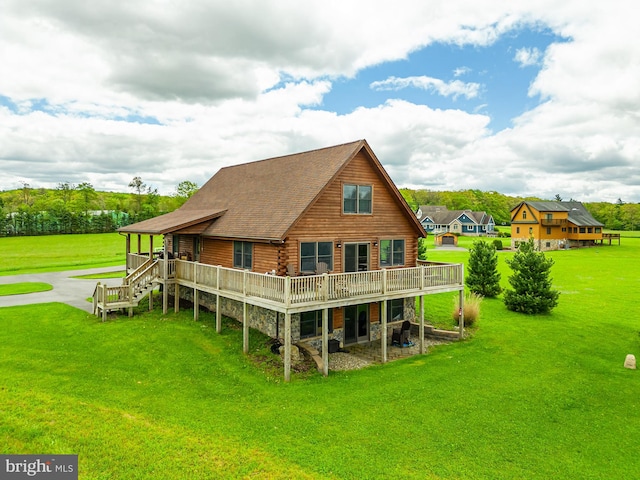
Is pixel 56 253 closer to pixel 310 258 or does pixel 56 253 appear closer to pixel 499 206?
pixel 310 258

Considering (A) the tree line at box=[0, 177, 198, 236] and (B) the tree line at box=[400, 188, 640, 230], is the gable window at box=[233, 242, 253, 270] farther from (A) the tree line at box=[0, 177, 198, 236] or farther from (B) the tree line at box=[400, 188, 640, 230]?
(B) the tree line at box=[400, 188, 640, 230]

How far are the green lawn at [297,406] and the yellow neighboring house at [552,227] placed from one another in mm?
52656

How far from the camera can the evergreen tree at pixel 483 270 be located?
30.3 metres

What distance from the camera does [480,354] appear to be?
18.3m

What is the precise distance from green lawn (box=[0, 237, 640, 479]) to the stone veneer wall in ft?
3.39

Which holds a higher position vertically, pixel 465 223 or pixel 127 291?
pixel 465 223

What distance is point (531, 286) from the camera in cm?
2662

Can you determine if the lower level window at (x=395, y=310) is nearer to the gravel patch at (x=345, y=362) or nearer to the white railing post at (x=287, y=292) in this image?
the gravel patch at (x=345, y=362)

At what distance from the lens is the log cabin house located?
53.7ft

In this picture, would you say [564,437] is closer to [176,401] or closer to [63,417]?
[176,401]

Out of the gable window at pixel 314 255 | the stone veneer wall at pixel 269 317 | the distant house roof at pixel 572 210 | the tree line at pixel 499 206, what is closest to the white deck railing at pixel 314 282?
the stone veneer wall at pixel 269 317

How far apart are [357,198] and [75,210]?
362 ft

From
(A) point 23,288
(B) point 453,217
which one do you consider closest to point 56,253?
(A) point 23,288

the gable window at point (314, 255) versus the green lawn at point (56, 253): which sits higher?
the gable window at point (314, 255)
